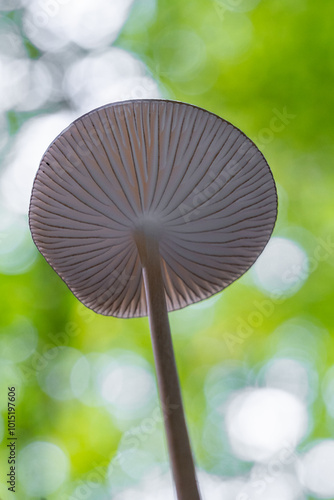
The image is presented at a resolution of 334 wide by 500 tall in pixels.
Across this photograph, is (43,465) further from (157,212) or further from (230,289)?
(157,212)

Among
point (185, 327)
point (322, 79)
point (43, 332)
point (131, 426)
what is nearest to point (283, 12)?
point (322, 79)

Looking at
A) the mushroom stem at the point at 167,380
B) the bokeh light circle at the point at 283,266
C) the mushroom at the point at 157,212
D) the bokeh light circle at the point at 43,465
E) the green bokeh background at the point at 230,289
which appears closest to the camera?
the mushroom stem at the point at 167,380

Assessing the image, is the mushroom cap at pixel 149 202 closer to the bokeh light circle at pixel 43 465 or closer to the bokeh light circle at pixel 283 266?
the bokeh light circle at pixel 43 465

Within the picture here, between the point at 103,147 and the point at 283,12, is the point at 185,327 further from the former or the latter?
the point at 103,147

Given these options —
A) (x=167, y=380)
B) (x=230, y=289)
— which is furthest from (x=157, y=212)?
(x=230, y=289)

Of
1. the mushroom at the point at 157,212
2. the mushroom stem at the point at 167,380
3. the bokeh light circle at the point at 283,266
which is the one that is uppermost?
the bokeh light circle at the point at 283,266

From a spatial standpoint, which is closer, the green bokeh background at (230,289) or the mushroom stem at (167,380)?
the mushroom stem at (167,380)

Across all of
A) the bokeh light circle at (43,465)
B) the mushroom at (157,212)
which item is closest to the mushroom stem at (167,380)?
the mushroom at (157,212)
